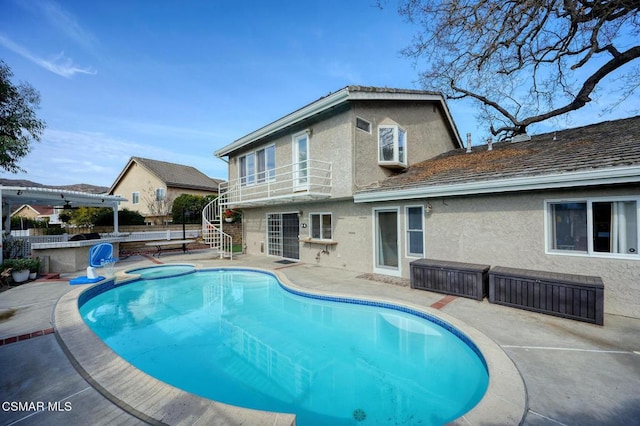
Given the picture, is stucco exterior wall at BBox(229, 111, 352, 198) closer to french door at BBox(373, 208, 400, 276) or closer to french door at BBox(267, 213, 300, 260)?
french door at BBox(373, 208, 400, 276)

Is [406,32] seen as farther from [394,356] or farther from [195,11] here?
[394,356]

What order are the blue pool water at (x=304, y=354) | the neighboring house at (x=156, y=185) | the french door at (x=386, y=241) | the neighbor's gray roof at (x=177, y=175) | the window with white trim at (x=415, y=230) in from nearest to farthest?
the blue pool water at (x=304, y=354), the window with white trim at (x=415, y=230), the french door at (x=386, y=241), the neighboring house at (x=156, y=185), the neighbor's gray roof at (x=177, y=175)

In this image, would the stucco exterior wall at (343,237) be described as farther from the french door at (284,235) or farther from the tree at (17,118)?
the tree at (17,118)

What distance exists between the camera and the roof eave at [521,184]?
17.9ft

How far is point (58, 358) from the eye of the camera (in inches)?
163

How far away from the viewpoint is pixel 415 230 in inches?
363

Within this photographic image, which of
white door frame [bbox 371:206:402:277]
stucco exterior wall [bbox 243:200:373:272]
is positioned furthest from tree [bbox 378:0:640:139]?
stucco exterior wall [bbox 243:200:373:272]

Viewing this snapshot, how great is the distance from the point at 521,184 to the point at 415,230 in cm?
333

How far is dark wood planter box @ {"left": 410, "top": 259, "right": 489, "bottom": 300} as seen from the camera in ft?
22.7

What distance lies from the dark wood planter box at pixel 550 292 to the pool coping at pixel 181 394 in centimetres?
210

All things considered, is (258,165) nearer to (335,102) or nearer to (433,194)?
(335,102)

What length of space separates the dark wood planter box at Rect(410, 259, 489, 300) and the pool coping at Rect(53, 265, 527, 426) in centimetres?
230

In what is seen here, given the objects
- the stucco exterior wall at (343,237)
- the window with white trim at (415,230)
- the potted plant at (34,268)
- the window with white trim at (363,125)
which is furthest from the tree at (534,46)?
the potted plant at (34,268)

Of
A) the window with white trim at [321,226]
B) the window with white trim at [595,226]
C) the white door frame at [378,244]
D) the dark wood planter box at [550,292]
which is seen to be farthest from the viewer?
the window with white trim at [321,226]
